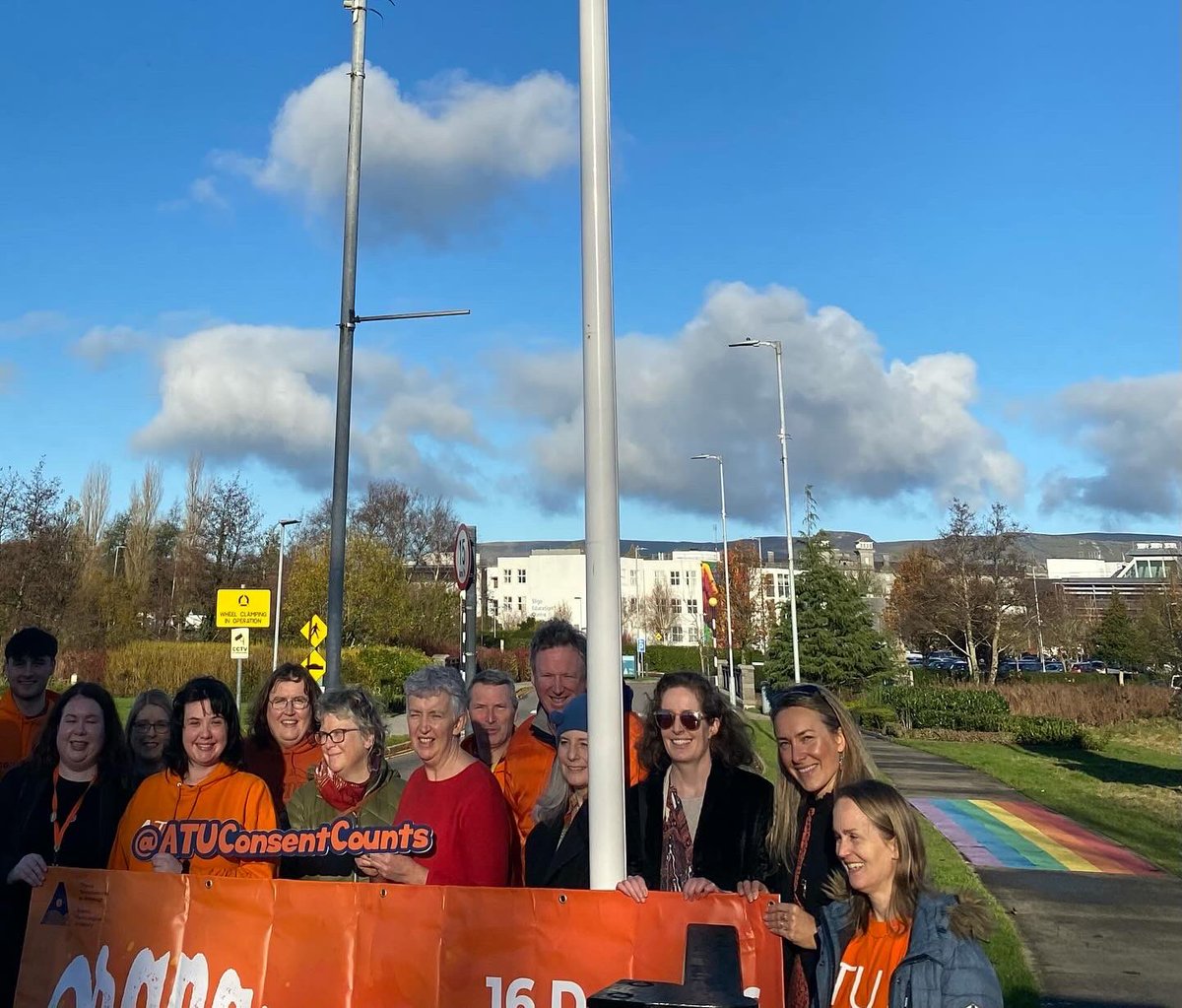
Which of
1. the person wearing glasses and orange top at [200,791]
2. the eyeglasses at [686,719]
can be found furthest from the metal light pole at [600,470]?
the person wearing glasses and orange top at [200,791]

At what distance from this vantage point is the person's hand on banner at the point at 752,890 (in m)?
3.46

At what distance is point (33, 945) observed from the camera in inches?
160

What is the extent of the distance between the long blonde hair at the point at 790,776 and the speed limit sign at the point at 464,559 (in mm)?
6834

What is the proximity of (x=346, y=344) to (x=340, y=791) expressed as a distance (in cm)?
935

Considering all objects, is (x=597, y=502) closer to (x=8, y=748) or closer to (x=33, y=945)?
(x=33, y=945)

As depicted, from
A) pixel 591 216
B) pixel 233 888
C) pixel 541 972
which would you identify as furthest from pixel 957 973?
pixel 591 216

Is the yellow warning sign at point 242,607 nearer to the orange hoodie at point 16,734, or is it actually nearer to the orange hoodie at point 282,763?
the orange hoodie at point 16,734

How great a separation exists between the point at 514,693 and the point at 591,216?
236cm

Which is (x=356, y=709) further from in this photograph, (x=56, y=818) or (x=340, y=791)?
(x=56, y=818)

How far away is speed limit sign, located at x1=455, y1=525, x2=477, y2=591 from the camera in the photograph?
→ 10.3m

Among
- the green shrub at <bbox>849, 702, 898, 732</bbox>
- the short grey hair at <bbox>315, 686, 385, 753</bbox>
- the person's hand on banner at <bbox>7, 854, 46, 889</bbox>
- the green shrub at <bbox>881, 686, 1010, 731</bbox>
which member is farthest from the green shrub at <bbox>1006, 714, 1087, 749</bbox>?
the person's hand on banner at <bbox>7, 854, 46, 889</bbox>

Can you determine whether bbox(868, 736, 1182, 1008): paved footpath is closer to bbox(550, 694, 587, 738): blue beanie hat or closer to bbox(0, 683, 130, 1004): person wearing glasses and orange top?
bbox(550, 694, 587, 738): blue beanie hat

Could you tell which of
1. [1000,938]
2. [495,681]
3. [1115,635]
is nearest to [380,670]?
[1000,938]

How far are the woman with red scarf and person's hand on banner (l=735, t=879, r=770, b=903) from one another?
141 cm
